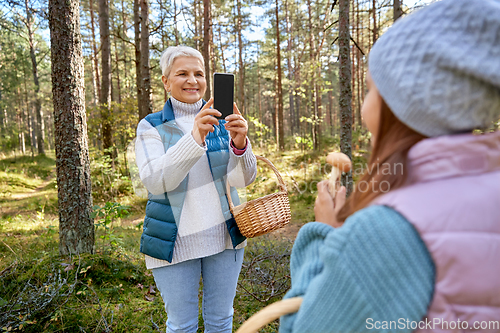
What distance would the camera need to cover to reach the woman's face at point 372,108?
2.88 ft

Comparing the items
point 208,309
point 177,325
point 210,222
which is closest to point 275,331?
point 208,309

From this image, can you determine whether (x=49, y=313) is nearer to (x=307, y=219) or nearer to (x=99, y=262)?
(x=99, y=262)

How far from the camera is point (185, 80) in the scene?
2.12 meters

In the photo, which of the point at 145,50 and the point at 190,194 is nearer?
the point at 190,194

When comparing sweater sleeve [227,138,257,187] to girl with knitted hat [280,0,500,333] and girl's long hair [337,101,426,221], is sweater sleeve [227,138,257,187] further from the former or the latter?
girl with knitted hat [280,0,500,333]

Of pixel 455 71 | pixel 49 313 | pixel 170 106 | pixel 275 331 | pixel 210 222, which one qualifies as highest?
pixel 170 106

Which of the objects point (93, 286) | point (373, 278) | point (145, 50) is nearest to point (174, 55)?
point (373, 278)

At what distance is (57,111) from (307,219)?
5495 mm

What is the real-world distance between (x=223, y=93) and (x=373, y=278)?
1.45 m

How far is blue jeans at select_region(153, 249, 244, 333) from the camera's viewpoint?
191 cm

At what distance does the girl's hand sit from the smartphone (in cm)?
96

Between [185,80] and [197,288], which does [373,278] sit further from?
[185,80]

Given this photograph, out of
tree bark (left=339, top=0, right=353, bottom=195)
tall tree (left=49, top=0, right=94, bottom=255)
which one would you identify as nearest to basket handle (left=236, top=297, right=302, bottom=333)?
tall tree (left=49, top=0, right=94, bottom=255)

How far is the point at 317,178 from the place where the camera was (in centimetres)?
964
